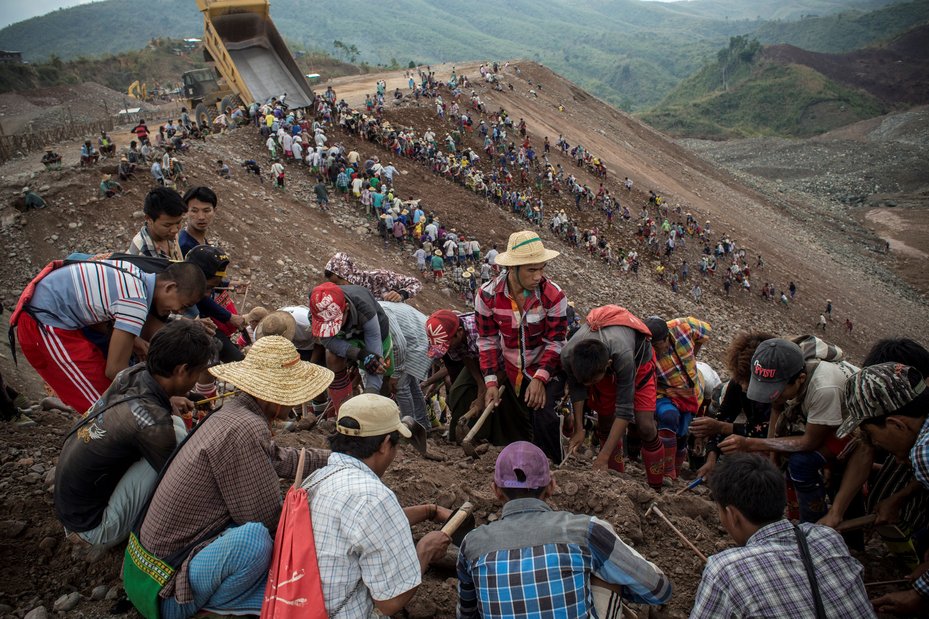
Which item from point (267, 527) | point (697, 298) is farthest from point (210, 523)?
point (697, 298)

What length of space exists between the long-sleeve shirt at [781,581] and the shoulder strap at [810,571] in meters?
0.01

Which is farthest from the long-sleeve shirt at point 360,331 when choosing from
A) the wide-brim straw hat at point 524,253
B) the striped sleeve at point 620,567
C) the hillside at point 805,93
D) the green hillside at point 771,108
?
the green hillside at point 771,108

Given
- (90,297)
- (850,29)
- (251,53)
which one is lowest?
(90,297)

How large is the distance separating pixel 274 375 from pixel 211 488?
522 mm

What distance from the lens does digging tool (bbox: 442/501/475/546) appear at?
267cm

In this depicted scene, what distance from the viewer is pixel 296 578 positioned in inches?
78.2

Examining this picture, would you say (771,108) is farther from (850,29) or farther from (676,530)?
(676,530)

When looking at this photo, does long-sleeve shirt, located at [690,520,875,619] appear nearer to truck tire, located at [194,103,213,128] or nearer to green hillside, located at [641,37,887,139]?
truck tire, located at [194,103,213,128]

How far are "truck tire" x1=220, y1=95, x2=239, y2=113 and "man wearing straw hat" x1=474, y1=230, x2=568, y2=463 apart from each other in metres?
18.2

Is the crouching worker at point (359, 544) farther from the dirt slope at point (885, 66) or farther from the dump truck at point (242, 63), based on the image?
the dirt slope at point (885, 66)

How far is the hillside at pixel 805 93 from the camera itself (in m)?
60.2

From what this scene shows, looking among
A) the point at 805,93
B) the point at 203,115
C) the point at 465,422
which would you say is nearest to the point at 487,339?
the point at 465,422

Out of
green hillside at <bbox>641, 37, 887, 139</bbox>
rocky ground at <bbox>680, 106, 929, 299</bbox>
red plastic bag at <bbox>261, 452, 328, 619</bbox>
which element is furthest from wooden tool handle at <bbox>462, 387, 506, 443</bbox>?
green hillside at <bbox>641, 37, 887, 139</bbox>

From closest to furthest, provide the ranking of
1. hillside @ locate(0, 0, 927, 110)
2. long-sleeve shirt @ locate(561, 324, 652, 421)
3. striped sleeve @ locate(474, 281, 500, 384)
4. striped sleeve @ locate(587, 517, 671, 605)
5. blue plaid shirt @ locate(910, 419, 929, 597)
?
striped sleeve @ locate(587, 517, 671, 605), blue plaid shirt @ locate(910, 419, 929, 597), long-sleeve shirt @ locate(561, 324, 652, 421), striped sleeve @ locate(474, 281, 500, 384), hillside @ locate(0, 0, 927, 110)
